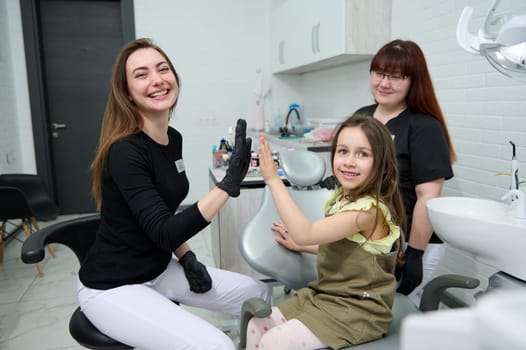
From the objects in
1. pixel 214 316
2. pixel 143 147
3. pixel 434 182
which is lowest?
pixel 214 316

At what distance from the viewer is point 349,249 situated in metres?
1.12

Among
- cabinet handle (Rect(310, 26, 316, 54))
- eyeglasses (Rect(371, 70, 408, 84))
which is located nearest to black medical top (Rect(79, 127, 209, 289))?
eyeglasses (Rect(371, 70, 408, 84))

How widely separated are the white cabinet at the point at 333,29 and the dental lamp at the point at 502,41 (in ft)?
5.18

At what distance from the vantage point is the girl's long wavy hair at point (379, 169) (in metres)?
1.11

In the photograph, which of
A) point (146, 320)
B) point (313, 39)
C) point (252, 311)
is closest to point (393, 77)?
point (252, 311)

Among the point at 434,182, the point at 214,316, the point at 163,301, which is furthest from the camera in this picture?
the point at 214,316

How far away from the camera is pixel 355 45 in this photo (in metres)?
2.68

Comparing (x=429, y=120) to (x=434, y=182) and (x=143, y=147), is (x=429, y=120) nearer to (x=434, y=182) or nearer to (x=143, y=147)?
(x=434, y=182)

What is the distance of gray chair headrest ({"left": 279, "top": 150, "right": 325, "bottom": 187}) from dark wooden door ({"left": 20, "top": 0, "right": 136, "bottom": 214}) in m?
3.26

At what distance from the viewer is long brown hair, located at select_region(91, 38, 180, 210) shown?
4.06 ft

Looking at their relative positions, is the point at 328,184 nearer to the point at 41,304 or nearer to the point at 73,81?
the point at 41,304

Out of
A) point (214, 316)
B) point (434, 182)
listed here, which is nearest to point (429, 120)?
point (434, 182)

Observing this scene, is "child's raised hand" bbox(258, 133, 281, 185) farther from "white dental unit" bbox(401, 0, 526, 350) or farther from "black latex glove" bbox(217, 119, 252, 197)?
"white dental unit" bbox(401, 0, 526, 350)

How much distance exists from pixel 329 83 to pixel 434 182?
2.54 meters
